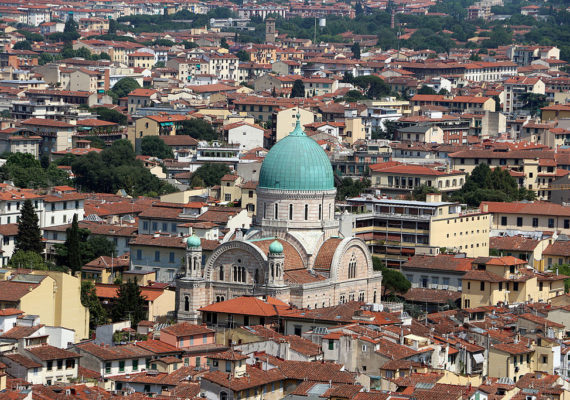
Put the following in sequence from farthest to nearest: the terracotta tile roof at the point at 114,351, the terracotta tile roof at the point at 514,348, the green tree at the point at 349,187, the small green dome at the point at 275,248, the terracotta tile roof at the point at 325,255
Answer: the green tree at the point at 349,187 → the terracotta tile roof at the point at 325,255 → the small green dome at the point at 275,248 → the terracotta tile roof at the point at 514,348 → the terracotta tile roof at the point at 114,351

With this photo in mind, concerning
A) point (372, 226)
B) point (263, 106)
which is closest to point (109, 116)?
point (263, 106)

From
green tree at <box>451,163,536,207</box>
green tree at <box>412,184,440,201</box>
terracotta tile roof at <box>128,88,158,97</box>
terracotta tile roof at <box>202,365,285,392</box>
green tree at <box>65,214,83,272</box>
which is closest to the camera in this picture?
terracotta tile roof at <box>202,365,285,392</box>

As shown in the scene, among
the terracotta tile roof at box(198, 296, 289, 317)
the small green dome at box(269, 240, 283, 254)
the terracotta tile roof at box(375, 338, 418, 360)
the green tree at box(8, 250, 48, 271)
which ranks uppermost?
the small green dome at box(269, 240, 283, 254)

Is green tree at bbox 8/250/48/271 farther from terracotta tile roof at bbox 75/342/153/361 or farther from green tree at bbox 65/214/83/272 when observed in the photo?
terracotta tile roof at bbox 75/342/153/361

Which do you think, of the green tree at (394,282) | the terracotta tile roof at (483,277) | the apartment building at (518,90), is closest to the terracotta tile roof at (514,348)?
the terracotta tile roof at (483,277)

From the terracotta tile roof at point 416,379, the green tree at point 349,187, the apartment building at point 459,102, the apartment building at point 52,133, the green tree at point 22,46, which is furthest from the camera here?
the green tree at point 22,46

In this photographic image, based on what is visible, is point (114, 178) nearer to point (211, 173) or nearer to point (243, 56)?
point (211, 173)

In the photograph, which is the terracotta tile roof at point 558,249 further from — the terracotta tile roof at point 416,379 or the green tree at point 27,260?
the terracotta tile roof at point 416,379

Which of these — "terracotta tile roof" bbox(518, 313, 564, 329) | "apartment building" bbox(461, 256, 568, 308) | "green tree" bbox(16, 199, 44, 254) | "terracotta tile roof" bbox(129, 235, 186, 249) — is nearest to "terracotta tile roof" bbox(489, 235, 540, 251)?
"apartment building" bbox(461, 256, 568, 308)
